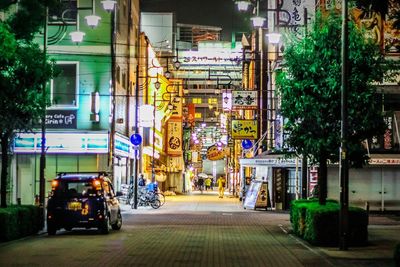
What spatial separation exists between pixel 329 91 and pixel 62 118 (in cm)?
2490

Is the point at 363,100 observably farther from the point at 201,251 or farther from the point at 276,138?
the point at 276,138

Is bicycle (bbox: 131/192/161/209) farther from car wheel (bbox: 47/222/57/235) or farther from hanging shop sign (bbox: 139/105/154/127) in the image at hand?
car wheel (bbox: 47/222/57/235)

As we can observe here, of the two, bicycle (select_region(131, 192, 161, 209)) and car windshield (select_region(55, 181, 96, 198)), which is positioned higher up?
car windshield (select_region(55, 181, 96, 198))

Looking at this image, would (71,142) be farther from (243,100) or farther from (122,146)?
(243,100)

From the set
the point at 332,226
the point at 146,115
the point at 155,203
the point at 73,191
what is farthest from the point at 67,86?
the point at 332,226

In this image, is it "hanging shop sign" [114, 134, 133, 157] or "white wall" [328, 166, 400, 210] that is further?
"hanging shop sign" [114, 134, 133, 157]

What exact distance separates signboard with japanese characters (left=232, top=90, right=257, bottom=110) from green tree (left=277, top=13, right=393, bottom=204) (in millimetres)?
19968

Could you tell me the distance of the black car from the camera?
84.7 feet

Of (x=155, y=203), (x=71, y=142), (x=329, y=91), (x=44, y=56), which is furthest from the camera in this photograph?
(x=155, y=203)

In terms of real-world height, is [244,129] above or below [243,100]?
below

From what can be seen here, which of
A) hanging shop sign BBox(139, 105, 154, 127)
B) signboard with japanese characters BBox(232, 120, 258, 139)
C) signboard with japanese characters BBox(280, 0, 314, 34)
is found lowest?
signboard with japanese characters BBox(232, 120, 258, 139)

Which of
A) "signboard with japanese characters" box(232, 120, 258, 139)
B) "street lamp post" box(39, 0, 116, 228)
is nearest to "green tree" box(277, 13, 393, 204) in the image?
"street lamp post" box(39, 0, 116, 228)

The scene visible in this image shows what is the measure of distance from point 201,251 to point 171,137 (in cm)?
6699

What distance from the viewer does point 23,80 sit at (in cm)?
2483
